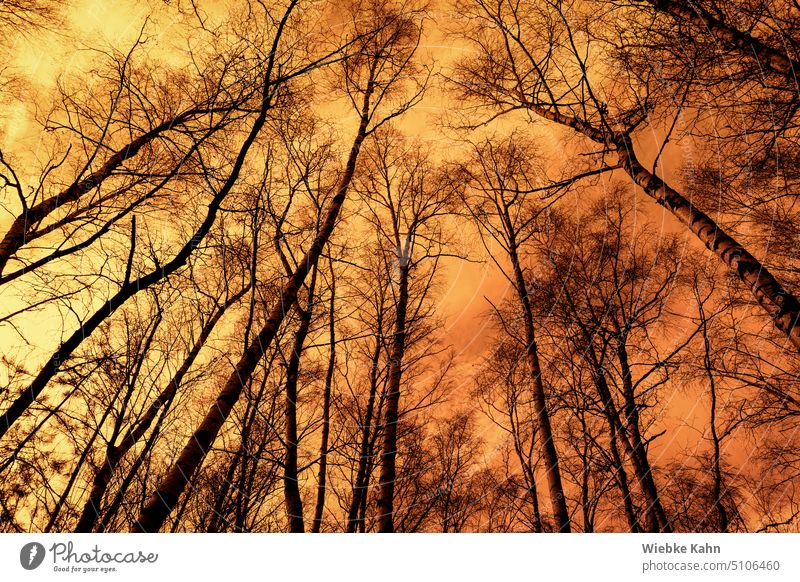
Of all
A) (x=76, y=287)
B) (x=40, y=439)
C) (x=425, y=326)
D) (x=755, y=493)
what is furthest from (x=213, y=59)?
(x=755, y=493)

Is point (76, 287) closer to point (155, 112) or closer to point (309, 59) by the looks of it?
point (155, 112)

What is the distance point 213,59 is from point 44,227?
3411mm

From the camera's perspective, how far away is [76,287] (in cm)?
579
